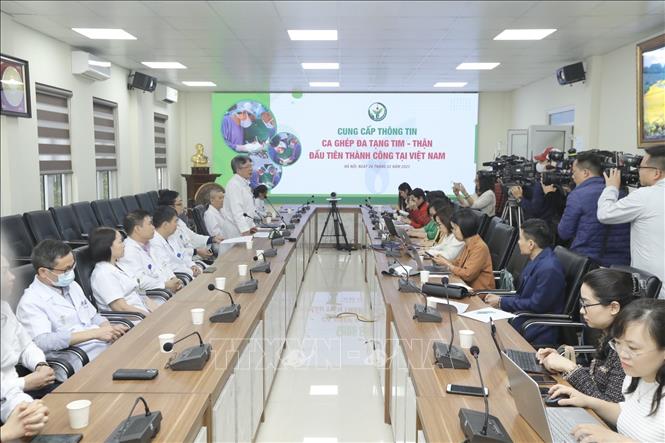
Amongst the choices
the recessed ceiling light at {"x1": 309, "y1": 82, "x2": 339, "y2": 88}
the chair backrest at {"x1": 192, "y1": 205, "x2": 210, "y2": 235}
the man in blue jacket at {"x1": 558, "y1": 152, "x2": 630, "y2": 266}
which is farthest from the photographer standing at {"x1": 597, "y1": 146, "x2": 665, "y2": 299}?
the recessed ceiling light at {"x1": 309, "y1": 82, "x2": 339, "y2": 88}

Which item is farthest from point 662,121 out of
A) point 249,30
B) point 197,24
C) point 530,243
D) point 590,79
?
point 197,24

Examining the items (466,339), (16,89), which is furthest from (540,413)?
(16,89)

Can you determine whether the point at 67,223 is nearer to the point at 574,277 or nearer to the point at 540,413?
the point at 574,277

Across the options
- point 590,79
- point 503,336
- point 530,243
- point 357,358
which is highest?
point 590,79

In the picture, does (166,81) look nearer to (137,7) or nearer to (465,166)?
(137,7)

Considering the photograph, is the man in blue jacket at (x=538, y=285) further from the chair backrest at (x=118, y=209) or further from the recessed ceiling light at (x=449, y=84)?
the recessed ceiling light at (x=449, y=84)

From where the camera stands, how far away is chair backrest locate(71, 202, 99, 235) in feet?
18.9

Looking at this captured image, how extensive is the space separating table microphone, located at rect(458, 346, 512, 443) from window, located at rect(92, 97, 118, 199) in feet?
21.9

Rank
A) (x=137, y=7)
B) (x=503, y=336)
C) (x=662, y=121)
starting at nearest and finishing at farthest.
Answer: (x=503, y=336)
(x=137, y=7)
(x=662, y=121)

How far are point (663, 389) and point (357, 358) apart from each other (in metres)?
2.67

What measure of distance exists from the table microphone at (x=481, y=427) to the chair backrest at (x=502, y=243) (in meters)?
2.73

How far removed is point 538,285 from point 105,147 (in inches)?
248

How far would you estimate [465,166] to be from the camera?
10461 millimetres

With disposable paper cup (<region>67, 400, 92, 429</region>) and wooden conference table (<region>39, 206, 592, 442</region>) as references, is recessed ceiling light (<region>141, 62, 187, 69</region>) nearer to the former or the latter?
wooden conference table (<region>39, 206, 592, 442</region>)
